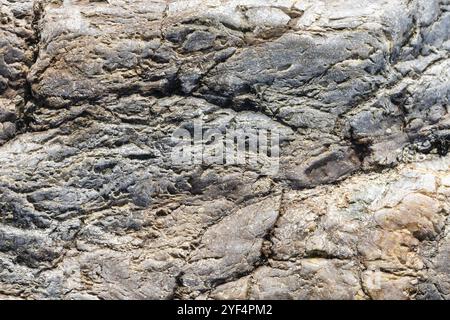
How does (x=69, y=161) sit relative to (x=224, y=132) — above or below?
below

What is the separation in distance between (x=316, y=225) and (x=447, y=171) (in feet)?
4.61

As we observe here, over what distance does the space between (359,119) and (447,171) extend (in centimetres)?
98

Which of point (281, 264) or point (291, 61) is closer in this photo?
point (281, 264)

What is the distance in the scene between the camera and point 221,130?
530 centimetres

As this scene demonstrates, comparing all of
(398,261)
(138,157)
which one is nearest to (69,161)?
(138,157)

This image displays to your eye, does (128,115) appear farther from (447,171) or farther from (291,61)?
(447,171)

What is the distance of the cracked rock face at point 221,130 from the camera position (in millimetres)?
4926

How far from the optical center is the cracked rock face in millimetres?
4926

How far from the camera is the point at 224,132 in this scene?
5.30 meters
